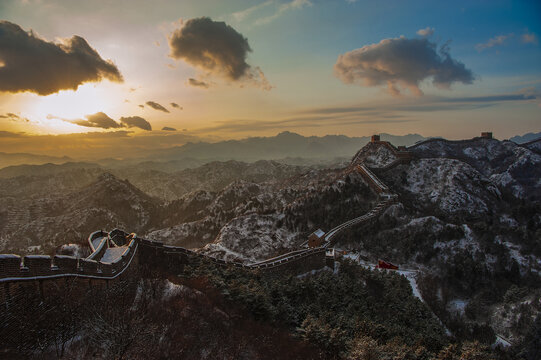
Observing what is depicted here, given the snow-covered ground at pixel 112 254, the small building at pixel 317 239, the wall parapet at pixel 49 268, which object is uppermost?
the wall parapet at pixel 49 268

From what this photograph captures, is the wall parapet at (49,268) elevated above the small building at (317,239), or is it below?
above

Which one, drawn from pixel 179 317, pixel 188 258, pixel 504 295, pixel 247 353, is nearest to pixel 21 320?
pixel 179 317

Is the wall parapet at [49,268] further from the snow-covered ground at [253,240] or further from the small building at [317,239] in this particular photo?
the snow-covered ground at [253,240]

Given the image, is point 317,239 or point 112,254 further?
point 317,239

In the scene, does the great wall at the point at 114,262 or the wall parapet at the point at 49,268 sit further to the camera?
the great wall at the point at 114,262

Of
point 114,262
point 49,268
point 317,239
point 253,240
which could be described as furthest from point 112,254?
point 253,240

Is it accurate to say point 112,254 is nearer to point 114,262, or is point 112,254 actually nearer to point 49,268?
point 114,262

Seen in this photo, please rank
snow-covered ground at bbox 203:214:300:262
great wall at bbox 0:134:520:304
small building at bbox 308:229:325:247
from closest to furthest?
1. great wall at bbox 0:134:520:304
2. small building at bbox 308:229:325:247
3. snow-covered ground at bbox 203:214:300:262

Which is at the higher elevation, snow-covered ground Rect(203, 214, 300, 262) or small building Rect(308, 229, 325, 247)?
small building Rect(308, 229, 325, 247)

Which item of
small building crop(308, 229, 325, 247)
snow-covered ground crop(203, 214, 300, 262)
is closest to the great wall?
small building crop(308, 229, 325, 247)

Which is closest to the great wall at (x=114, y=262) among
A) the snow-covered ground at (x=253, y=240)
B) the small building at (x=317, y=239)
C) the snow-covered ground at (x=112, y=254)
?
the snow-covered ground at (x=112, y=254)

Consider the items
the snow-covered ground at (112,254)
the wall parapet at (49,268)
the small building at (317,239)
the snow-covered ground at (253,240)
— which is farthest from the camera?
the snow-covered ground at (253,240)

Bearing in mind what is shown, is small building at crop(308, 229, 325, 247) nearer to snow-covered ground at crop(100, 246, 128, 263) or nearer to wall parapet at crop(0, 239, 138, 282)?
snow-covered ground at crop(100, 246, 128, 263)
